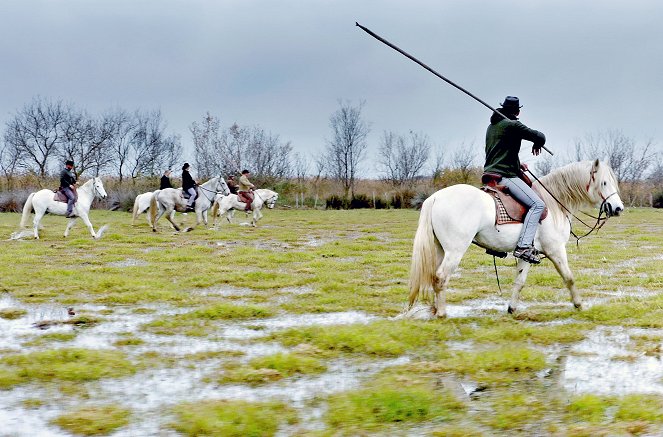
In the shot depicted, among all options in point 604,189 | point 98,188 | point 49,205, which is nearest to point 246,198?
point 98,188

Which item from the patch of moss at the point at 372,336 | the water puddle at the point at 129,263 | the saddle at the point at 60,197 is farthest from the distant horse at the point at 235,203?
the patch of moss at the point at 372,336

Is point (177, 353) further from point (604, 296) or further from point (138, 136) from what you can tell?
point (138, 136)

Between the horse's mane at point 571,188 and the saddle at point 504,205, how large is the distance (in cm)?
34

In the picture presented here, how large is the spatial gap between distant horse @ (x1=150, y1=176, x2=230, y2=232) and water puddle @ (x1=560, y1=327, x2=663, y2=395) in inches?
711

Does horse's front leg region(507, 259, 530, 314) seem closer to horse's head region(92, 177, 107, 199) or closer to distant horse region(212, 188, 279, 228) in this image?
horse's head region(92, 177, 107, 199)

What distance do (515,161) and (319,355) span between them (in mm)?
3714

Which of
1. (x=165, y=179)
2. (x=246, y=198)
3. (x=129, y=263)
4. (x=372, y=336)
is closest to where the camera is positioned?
(x=372, y=336)

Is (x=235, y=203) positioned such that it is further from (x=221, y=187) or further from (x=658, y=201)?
(x=658, y=201)

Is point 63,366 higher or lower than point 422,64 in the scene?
lower

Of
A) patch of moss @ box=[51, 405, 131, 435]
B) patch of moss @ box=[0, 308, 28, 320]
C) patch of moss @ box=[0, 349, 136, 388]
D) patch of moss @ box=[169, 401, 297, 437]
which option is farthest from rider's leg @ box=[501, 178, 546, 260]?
patch of moss @ box=[0, 308, 28, 320]

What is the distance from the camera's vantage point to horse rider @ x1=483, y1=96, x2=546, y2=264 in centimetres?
780

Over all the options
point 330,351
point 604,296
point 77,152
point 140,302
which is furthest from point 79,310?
point 77,152

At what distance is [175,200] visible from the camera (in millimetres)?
22734

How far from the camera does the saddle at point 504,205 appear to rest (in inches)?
307
